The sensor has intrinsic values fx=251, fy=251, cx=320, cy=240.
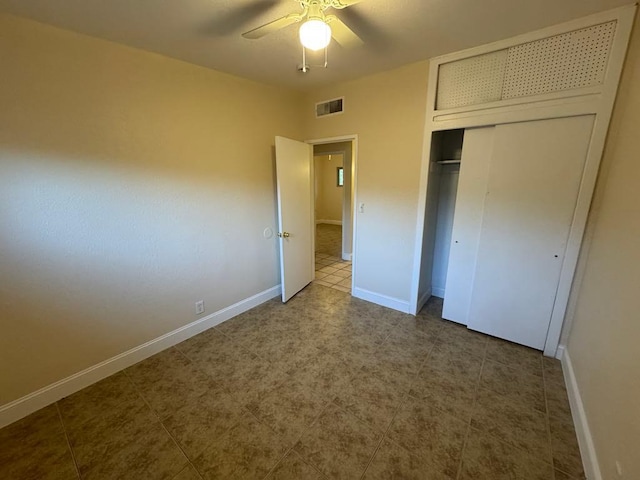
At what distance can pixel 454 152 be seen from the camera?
296cm

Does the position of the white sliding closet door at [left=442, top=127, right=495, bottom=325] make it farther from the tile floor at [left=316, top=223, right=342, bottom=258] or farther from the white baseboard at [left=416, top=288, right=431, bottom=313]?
the tile floor at [left=316, top=223, right=342, bottom=258]

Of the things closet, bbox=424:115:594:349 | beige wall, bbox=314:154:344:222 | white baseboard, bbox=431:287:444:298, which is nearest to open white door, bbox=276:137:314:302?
closet, bbox=424:115:594:349

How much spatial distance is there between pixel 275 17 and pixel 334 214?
717cm

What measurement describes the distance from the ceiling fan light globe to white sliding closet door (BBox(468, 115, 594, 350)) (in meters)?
1.69

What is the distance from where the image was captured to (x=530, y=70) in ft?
6.22

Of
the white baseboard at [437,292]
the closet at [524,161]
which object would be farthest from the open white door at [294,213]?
the white baseboard at [437,292]

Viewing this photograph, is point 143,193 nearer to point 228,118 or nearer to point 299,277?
point 228,118

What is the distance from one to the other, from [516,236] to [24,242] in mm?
3600

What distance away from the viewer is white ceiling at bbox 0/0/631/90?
1478 millimetres

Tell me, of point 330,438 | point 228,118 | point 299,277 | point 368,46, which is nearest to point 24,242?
point 228,118

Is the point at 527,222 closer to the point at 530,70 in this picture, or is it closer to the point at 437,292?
the point at 530,70

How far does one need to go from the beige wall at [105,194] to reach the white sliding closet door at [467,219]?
2.20 meters

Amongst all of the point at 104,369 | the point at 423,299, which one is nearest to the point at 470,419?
the point at 423,299

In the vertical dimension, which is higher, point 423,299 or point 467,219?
point 467,219
